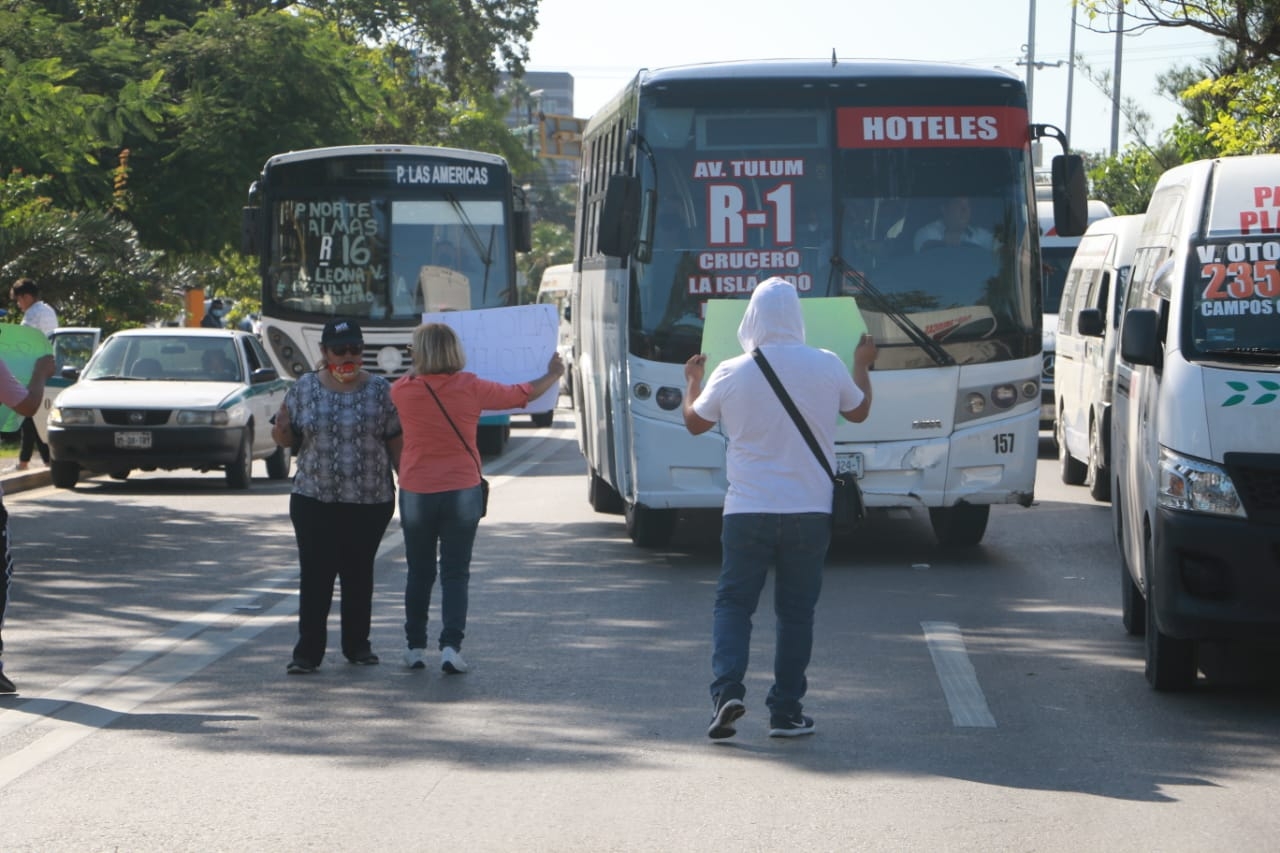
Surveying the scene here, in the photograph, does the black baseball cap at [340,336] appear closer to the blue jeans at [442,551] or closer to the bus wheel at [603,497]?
the blue jeans at [442,551]

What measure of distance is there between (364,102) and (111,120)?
8.03 metres

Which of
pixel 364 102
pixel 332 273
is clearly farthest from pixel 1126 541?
pixel 364 102

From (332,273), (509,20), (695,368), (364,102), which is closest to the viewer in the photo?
(695,368)

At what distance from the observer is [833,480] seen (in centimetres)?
798

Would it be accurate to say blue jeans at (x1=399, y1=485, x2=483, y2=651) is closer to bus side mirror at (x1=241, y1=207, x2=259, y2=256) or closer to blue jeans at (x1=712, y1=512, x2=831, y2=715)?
blue jeans at (x1=712, y1=512, x2=831, y2=715)

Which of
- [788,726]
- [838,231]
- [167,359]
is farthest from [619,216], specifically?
[167,359]

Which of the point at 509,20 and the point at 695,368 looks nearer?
the point at 695,368

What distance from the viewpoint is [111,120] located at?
24062mm

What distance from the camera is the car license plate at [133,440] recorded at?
19234mm

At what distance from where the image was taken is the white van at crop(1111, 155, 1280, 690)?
8125 millimetres

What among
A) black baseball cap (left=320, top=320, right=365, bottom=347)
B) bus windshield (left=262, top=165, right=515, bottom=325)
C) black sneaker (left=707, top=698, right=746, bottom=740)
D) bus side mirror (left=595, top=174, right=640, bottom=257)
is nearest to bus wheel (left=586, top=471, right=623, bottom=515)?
bus side mirror (left=595, top=174, right=640, bottom=257)

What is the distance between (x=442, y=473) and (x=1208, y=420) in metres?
3.31

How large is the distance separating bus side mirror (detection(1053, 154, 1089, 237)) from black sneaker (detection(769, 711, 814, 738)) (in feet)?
18.8

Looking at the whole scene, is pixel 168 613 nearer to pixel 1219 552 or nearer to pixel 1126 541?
pixel 1126 541
